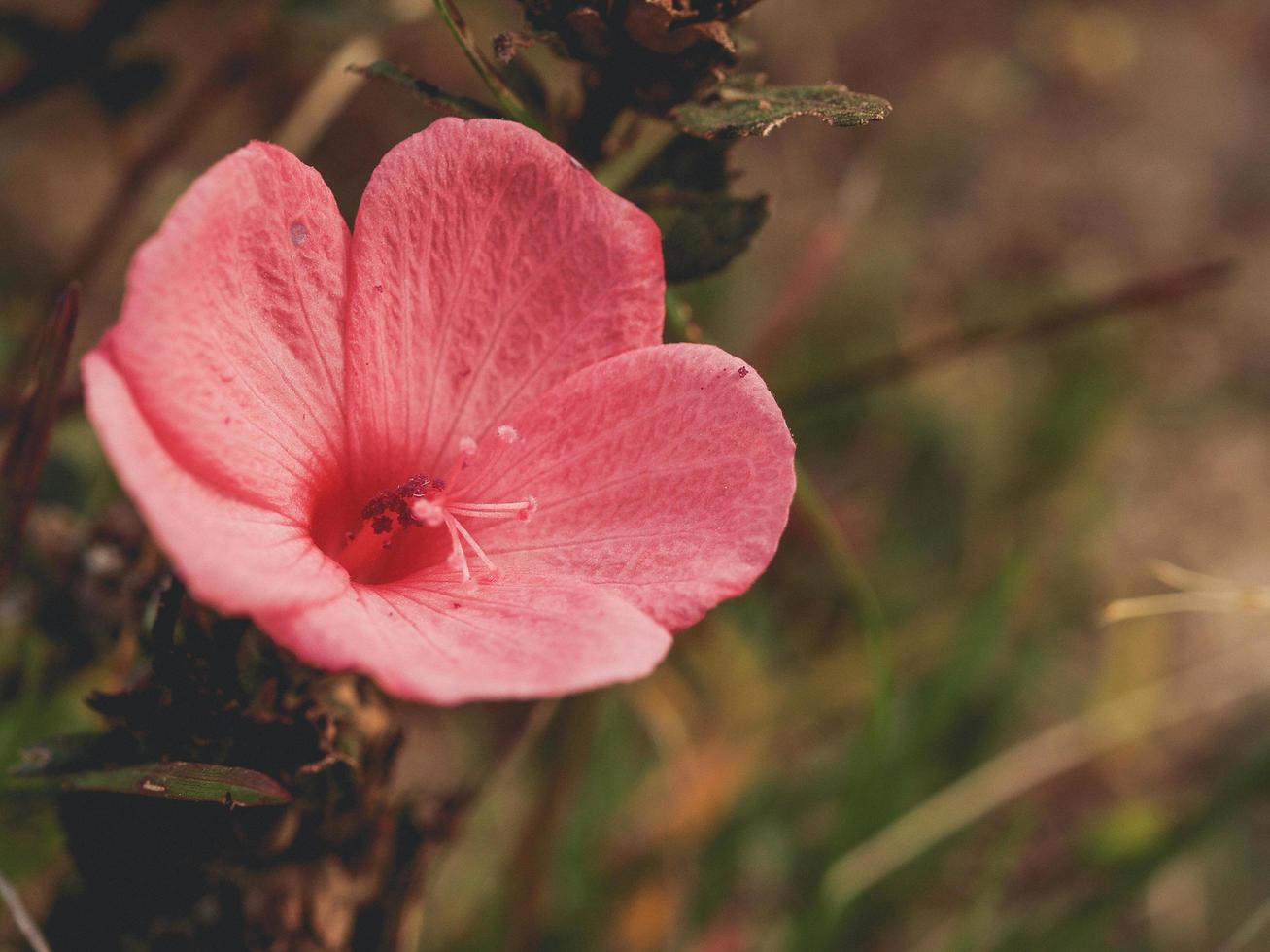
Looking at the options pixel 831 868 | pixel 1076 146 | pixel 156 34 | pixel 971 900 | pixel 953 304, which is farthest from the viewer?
pixel 1076 146

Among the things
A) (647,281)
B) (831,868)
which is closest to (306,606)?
(647,281)

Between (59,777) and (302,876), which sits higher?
(59,777)

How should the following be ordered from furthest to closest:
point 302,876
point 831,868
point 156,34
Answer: point 156,34
point 831,868
point 302,876

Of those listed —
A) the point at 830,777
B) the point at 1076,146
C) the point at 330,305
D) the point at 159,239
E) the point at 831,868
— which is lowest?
the point at 1076,146

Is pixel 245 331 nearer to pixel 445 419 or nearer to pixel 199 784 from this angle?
pixel 445 419

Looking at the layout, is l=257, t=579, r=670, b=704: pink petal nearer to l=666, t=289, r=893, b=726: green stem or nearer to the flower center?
the flower center

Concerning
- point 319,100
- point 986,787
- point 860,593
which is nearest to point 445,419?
point 860,593

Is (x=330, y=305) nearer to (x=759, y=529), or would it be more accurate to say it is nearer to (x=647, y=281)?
(x=647, y=281)
